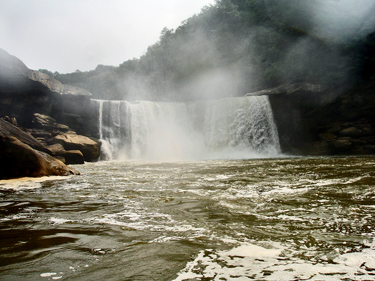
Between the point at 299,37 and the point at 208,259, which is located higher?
the point at 299,37

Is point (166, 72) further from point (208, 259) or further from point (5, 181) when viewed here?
point (208, 259)

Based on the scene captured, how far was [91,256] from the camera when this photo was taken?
183cm

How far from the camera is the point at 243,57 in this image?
2567cm

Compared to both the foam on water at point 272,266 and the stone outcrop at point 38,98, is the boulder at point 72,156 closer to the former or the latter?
the stone outcrop at point 38,98

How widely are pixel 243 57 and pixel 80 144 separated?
18222 millimetres

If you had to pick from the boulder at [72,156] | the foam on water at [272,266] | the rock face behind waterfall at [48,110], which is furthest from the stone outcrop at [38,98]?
the foam on water at [272,266]

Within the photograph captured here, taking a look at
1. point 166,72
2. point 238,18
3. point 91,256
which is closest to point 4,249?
point 91,256

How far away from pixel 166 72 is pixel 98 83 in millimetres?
13432

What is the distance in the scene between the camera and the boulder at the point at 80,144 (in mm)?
14703

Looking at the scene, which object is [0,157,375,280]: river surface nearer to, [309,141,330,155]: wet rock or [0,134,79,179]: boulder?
[0,134,79,179]: boulder

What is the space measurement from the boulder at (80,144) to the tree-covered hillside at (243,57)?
14869mm

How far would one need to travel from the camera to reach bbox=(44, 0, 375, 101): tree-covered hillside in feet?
57.9

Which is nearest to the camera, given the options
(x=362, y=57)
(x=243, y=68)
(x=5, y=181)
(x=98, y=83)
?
(x=5, y=181)

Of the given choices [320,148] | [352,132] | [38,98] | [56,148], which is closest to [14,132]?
[56,148]
